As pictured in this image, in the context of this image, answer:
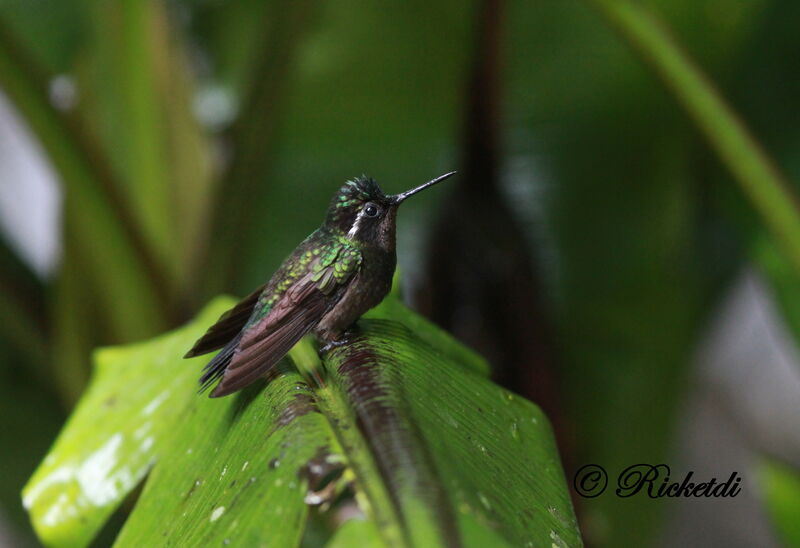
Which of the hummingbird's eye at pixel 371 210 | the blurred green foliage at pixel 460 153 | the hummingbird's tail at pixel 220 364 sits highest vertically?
the hummingbird's eye at pixel 371 210

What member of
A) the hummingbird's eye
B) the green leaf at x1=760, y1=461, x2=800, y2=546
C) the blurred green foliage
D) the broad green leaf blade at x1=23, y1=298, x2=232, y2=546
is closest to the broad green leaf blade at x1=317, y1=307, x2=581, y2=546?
the hummingbird's eye

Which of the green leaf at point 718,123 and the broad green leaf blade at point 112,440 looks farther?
the green leaf at point 718,123

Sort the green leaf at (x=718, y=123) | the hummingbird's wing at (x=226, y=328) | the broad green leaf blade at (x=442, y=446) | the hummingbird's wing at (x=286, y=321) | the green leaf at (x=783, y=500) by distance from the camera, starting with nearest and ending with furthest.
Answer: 1. the broad green leaf blade at (x=442, y=446)
2. the hummingbird's wing at (x=286, y=321)
3. the hummingbird's wing at (x=226, y=328)
4. the green leaf at (x=718, y=123)
5. the green leaf at (x=783, y=500)

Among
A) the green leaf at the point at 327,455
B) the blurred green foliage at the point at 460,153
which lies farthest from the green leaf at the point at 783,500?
the green leaf at the point at 327,455

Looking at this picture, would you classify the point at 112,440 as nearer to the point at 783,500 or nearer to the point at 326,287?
the point at 326,287

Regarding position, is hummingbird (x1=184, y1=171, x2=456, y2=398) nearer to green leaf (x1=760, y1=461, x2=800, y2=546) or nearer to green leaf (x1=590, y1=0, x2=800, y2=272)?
green leaf (x1=590, y1=0, x2=800, y2=272)

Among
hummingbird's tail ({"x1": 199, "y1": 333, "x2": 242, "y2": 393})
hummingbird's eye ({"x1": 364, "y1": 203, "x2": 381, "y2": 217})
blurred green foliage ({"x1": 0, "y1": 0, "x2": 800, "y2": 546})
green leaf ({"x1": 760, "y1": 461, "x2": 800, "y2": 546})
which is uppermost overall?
hummingbird's eye ({"x1": 364, "y1": 203, "x2": 381, "y2": 217})

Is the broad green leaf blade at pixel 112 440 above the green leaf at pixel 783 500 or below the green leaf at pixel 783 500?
above

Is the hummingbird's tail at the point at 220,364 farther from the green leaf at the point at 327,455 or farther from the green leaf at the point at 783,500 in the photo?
the green leaf at the point at 783,500
